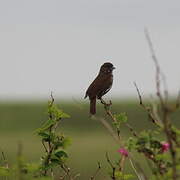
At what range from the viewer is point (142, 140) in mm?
3342

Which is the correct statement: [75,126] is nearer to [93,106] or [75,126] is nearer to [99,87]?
[99,87]

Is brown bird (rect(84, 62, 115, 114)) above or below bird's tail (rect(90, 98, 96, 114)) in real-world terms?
above

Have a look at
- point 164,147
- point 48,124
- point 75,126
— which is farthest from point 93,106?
point 75,126

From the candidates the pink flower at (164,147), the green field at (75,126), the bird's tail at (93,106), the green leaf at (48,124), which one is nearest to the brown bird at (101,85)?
the bird's tail at (93,106)

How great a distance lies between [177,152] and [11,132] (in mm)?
28881

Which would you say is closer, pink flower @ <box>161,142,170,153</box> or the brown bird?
pink flower @ <box>161,142,170,153</box>

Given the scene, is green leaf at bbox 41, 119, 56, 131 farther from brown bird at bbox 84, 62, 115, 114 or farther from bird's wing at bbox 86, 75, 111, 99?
bird's wing at bbox 86, 75, 111, 99

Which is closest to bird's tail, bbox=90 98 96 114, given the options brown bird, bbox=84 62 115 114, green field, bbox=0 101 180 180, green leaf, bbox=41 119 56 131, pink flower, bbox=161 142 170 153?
brown bird, bbox=84 62 115 114

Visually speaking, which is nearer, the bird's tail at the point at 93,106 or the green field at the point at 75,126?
the bird's tail at the point at 93,106

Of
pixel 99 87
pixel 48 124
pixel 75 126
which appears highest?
pixel 75 126

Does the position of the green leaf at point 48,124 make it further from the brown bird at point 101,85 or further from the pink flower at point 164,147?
the brown bird at point 101,85

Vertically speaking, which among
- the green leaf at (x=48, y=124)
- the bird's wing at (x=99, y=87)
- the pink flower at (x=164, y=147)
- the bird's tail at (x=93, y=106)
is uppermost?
the bird's wing at (x=99, y=87)

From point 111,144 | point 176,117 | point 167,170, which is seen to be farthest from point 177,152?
point 176,117

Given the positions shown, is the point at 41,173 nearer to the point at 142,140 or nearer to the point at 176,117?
the point at 142,140
